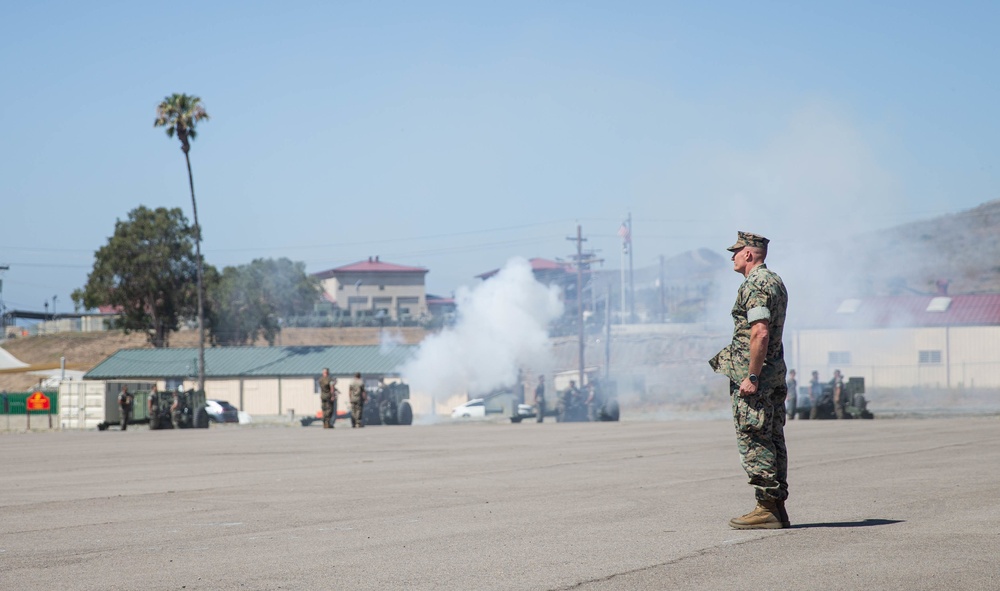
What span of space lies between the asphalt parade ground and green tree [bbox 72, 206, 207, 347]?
61874 mm

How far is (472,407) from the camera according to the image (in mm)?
54375

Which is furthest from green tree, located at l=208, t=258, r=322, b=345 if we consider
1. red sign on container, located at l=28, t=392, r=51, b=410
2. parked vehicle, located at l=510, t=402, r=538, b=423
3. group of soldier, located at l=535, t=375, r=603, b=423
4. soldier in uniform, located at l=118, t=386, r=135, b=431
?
group of soldier, located at l=535, t=375, r=603, b=423

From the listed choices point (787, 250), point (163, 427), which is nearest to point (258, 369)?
point (163, 427)

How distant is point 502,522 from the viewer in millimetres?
8758

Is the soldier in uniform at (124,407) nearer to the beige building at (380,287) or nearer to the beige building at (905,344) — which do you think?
the beige building at (905,344)

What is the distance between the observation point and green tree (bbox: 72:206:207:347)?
77.0 meters

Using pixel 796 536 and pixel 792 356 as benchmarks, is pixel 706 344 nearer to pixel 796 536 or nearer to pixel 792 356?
pixel 792 356

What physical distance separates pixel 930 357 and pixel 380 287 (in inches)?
3485

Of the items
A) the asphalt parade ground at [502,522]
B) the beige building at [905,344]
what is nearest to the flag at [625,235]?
the beige building at [905,344]

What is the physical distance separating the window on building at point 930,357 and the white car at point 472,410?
2366 centimetres

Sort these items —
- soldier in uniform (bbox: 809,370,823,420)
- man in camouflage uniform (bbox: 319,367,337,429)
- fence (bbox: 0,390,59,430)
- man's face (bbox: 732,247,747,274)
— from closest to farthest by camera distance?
man's face (bbox: 732,247,747,274) < man in camouflage uniform (bbox: 319,367,337,429) < soldier in uniform (bbox: 809,370,823,420) < fence (bbox: 0,390,59,430)

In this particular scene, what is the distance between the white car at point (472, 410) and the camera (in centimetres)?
5348

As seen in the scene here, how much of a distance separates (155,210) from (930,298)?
50.9 meters

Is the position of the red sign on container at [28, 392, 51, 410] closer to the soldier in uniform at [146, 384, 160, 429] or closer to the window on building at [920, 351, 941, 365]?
the soldier in uniform at [146, 384, 160, 429]
